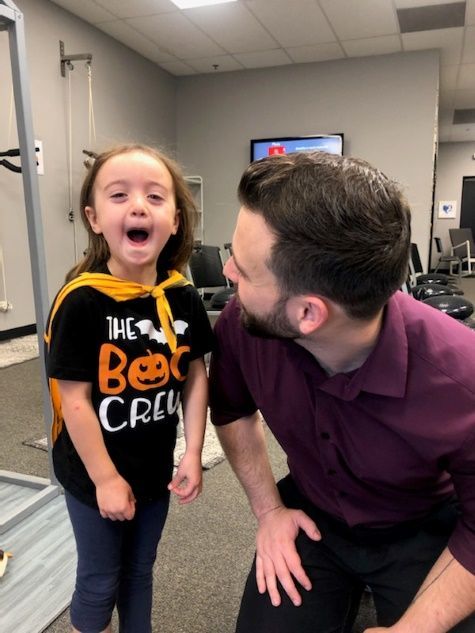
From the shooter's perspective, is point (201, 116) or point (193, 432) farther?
point (201, 116)

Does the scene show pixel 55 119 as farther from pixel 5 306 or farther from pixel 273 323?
pixel 273 323

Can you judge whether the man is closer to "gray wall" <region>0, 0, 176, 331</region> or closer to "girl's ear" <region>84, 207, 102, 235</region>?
"girl's ear" <region>84, 207, 102, 235</region>

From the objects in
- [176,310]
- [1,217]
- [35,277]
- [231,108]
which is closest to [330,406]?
[176,310]

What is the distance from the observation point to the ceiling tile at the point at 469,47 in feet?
16.1

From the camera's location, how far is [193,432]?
3.30 feet

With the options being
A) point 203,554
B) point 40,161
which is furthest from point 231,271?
point 40,161

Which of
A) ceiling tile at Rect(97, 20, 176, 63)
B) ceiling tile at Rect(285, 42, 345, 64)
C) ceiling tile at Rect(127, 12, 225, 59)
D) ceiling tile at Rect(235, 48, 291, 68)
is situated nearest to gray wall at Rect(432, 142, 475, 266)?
ceiling tile at Rect(285, 42, 345, 64)

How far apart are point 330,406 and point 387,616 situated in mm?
429

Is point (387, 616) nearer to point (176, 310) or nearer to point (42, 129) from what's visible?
point (176, 310)

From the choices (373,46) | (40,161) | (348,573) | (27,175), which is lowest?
(348,573)

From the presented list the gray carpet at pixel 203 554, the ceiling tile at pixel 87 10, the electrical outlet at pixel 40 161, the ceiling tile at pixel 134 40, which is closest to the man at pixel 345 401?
the gray carpet at pixel 203 554

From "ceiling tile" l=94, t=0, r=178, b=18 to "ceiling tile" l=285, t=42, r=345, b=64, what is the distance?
152 centimetres

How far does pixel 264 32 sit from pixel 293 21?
0.36 metres

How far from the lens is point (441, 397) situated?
Answer: 2.53 ft
